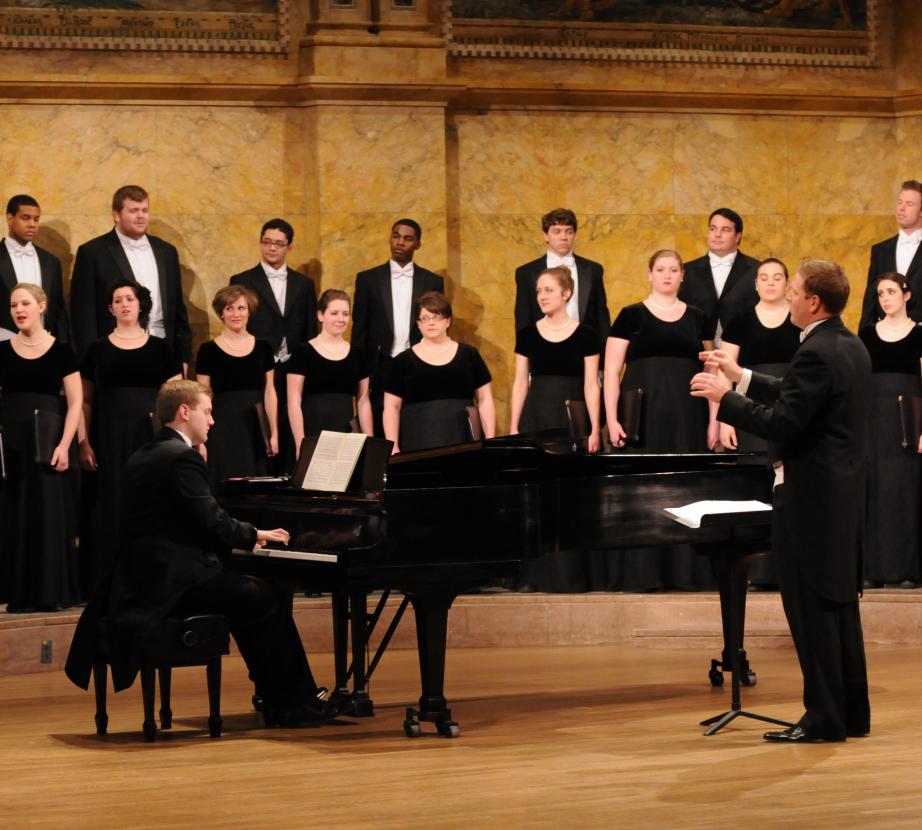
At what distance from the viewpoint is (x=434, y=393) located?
7.29m

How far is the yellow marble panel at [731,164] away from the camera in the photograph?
9.19 metres

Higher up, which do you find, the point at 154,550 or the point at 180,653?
the point at 154,550

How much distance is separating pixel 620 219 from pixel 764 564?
2.51 metres

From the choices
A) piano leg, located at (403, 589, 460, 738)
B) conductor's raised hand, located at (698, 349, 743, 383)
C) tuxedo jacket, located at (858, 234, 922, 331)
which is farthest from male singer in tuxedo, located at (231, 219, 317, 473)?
conductor's raised hand, located at (698, 349, 743, 383)

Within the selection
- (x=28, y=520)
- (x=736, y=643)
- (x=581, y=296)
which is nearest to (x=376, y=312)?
(x=581, y=296)

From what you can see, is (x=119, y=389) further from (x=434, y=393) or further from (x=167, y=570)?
(x=167, y=570)

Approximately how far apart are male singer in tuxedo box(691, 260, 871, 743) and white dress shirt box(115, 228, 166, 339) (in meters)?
3.73

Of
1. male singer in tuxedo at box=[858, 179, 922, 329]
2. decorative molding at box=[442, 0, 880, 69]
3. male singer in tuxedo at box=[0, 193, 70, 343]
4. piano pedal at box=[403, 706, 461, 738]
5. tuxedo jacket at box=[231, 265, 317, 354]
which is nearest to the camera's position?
piano pedal at box=[403, 706, 461, 738]

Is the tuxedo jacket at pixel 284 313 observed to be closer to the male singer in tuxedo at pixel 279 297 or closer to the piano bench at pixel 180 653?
the male singer in tuxedo at pixel 279 297

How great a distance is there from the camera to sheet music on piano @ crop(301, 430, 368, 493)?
506cm

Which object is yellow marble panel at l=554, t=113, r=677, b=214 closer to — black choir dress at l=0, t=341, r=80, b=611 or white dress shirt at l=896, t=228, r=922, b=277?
white dress shirt at l=896, t=228, r=922, b=277

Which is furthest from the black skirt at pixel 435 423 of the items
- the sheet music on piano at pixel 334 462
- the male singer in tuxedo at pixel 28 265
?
the sheet music on piano at pixel 334 462

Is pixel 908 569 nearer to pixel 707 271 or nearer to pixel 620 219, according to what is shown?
pixel 707 271

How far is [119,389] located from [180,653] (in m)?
2.40
